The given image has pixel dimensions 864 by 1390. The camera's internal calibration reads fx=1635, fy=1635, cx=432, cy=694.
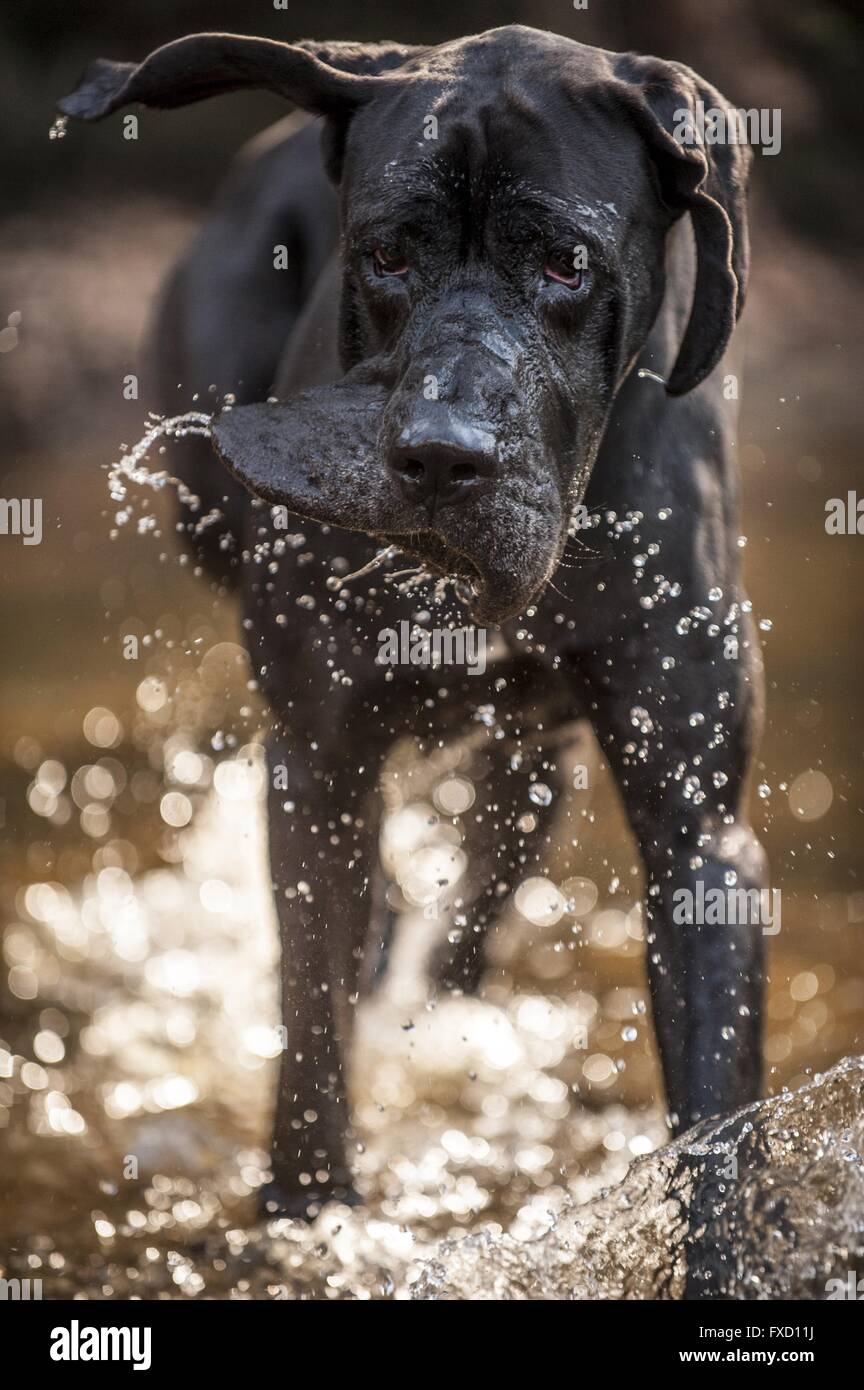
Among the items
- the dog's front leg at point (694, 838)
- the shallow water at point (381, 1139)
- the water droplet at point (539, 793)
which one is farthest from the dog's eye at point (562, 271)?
the water droplet at point (539, 793)

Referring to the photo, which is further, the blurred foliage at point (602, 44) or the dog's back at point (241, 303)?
the blurred foliage at point (602, 44)

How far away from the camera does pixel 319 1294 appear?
2199mm

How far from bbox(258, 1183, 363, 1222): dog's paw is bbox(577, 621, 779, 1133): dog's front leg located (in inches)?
20.5

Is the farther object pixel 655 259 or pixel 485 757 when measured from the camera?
pixel 485 757

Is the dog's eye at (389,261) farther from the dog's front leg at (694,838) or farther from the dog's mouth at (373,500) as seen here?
the dog's front leg at (694,838)

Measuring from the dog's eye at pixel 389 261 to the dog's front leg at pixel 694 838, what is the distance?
1.93 ft

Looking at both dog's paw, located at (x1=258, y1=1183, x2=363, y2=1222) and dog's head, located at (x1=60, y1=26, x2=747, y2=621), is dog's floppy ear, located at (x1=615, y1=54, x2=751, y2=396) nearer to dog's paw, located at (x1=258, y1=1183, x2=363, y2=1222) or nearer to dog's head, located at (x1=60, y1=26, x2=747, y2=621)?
dog's head, located at (x1=60, y1=26, x2=747, y2=621)

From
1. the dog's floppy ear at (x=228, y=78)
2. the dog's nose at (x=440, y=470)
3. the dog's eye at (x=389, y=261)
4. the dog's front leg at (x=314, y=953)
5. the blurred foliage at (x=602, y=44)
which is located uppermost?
the blurred foliage at (x=602, y=44)

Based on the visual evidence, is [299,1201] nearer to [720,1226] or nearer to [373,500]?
[720,1226]

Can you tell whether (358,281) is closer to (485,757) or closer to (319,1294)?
(485,757)

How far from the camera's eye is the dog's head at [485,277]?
69.4 inches

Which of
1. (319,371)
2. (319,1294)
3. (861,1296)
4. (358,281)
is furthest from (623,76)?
(319,1294)

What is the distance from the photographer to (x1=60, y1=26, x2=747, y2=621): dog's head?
1764 mm
